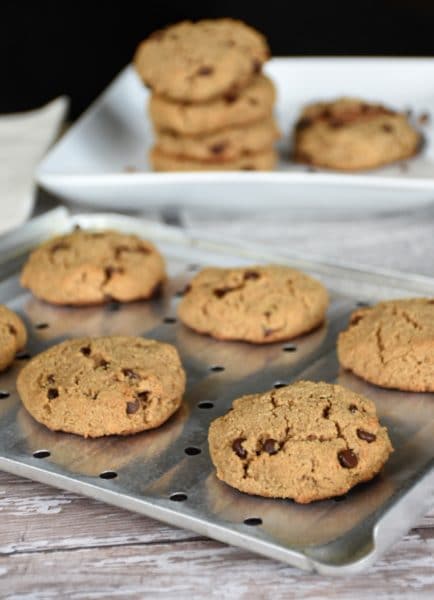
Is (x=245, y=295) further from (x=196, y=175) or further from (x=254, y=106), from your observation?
(x=254, y=106)

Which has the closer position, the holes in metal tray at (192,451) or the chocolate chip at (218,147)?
the holes in metal tray at (192,451)

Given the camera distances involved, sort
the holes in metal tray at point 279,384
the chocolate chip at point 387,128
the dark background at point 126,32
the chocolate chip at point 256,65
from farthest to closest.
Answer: the dark background at point 126,32 → the chocolate chip at point 387,128 → the chocolate chip at point 256,65 → the holes in metal tray at point 279,384

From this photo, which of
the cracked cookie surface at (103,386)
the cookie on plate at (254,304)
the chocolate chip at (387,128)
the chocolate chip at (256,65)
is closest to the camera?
the cracked cookie surface at (103,386)

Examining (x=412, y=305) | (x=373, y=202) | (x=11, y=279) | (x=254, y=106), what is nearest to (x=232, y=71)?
(x=254, y=106)

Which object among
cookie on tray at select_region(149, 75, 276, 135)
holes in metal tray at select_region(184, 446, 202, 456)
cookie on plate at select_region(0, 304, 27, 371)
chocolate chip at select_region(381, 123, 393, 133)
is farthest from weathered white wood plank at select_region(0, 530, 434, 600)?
chocolate chip at select_region(381, 123, 393, 133)

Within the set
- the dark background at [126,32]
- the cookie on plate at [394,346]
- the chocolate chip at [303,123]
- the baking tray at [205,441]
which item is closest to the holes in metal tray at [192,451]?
the baking tray at [205,441]

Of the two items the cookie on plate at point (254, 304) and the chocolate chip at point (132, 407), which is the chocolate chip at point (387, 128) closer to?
the cookie on plate at point (254, 304)
